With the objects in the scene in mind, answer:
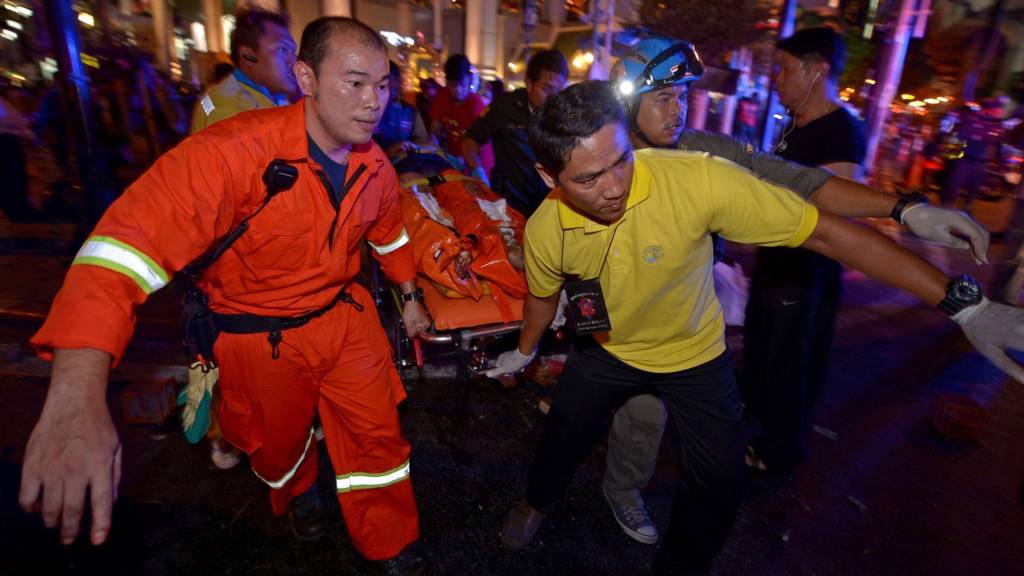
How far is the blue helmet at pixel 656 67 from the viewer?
8.59 ft

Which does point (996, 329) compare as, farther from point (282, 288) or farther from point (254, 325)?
point (254, 325)

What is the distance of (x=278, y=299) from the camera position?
2.06 meters

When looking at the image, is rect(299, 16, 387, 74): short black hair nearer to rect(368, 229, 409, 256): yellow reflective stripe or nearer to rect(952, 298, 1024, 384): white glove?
rect(368, 229, 409, 256): yellow reflective stripe

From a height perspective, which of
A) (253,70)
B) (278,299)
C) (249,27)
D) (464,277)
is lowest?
(464,277)

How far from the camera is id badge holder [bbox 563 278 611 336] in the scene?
1966 millimetres

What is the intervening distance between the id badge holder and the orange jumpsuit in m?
0.95

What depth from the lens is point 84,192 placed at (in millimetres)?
4723

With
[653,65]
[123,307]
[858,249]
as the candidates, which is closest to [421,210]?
[653,65]

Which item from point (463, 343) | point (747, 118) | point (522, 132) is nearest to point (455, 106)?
point (522, 132)

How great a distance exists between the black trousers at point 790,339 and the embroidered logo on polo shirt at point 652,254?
1.32m

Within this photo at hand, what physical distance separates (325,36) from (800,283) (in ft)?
8.50

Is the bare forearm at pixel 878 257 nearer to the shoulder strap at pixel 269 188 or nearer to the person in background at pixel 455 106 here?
the shoulder strap at pixel 269 188

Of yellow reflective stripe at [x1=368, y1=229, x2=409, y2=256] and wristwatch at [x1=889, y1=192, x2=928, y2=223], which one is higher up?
wristwatch at [x1=889, y1=192, x2=928, y2=223]

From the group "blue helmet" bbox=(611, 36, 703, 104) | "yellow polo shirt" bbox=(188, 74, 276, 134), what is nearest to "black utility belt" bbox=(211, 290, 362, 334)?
"yellow polo shirt" bbox=(188, 74, 276, 134)
